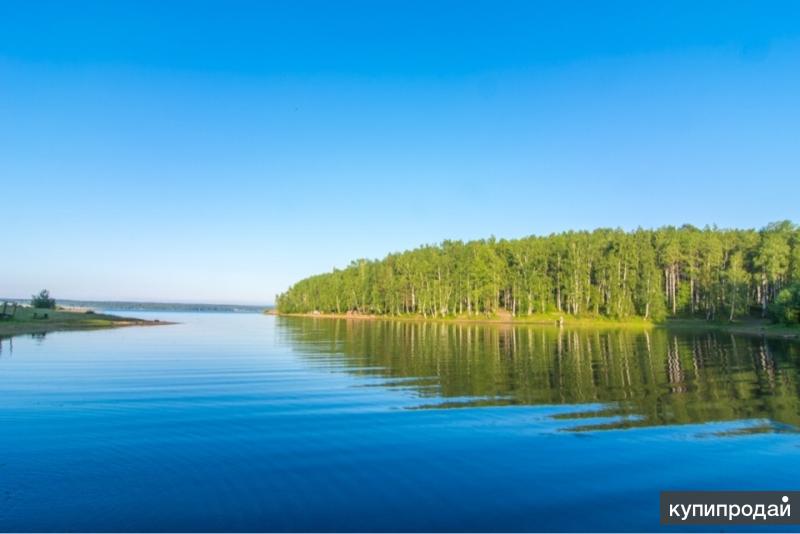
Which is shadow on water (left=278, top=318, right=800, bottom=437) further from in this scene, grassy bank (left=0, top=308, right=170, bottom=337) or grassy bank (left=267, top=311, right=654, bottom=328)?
grassy bank (left=267, top=311, right=654, bottom=328)

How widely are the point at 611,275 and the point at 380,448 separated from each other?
125353 millimetres

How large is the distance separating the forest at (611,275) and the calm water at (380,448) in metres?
101

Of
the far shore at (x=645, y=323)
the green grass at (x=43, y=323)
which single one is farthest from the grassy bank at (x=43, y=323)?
the far shore at (x=645, y=323)

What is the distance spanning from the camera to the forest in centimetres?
11369

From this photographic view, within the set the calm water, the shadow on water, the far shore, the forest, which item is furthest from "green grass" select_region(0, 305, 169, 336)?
the forest

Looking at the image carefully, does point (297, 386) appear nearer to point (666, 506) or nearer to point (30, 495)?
point (30, 495)

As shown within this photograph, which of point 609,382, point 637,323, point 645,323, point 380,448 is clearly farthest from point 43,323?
point 645,323

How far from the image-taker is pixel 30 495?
10812 mm

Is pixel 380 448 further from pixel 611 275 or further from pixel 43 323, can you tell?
pixel 611 275

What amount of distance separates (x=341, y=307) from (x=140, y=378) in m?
170

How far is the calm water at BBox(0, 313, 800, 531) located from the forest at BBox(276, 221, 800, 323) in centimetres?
10075

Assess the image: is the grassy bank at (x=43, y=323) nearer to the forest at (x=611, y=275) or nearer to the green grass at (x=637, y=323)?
the green grass at (x=637, y=323)

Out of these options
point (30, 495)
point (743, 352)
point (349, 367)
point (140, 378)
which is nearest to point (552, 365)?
point (349, 367)

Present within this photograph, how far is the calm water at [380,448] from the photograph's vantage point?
10180 millimetres
